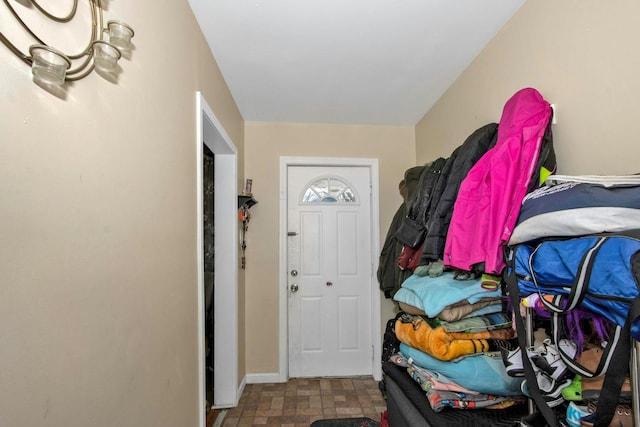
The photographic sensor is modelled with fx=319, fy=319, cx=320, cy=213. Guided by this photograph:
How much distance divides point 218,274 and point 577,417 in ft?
7.28

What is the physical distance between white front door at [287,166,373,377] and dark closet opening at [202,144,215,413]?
2.38ft

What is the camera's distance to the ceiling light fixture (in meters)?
0.60

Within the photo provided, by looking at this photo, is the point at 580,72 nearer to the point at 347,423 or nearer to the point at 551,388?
the point at 551,388

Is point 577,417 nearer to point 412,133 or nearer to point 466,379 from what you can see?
point 466,379

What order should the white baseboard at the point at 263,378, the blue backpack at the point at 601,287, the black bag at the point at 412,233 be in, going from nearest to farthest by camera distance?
1. the blue backpack at the point at 601,287
2. the black bag at the point at 412,233
3. the white baseboard at the point at 263,378

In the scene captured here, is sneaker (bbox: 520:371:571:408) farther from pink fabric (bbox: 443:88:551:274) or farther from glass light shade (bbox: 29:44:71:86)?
glass light shade (bbox: 29:44:71:86)

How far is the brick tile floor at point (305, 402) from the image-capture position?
7.63 ft

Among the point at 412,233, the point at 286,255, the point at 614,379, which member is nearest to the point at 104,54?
the point at 614,379

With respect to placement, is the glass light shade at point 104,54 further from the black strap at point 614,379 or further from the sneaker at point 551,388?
the sneaker at point 551,388

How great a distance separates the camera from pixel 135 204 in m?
1.03

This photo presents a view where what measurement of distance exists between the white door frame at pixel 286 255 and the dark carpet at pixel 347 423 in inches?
26.3

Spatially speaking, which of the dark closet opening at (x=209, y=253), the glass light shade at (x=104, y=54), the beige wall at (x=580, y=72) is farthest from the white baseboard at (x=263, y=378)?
the glass light shade at (x=104, y=54)

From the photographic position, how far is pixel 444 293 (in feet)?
4.68

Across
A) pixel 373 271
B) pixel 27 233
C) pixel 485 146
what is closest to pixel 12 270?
pixel 27 233
